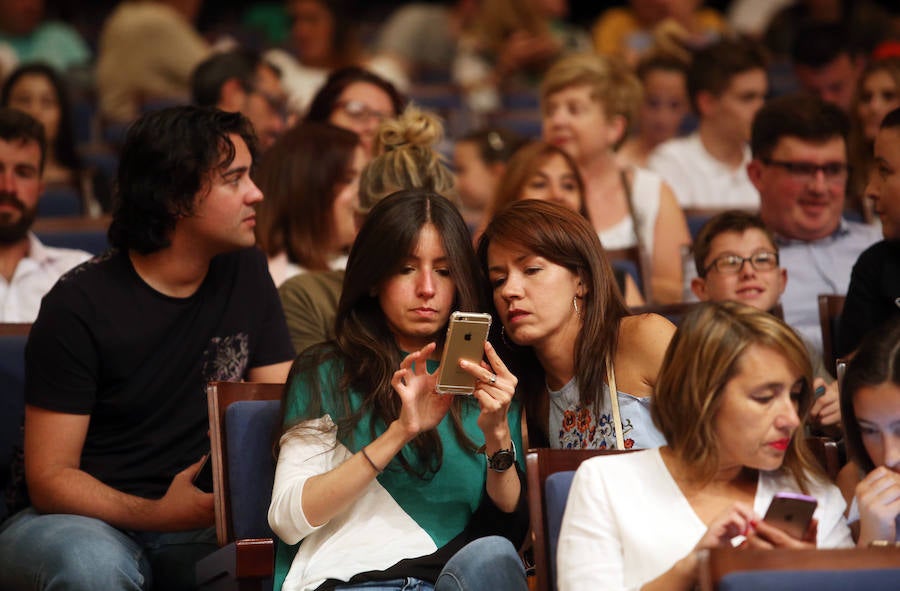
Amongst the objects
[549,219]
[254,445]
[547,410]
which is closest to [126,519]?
[254,445]

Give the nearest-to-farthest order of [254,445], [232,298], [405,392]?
1. [405,392]
2. [254,445]
3. [232,298]

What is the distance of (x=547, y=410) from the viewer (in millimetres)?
2678

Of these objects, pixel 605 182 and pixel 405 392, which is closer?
pixel 405 392

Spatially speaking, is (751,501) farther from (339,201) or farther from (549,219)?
(339,201)

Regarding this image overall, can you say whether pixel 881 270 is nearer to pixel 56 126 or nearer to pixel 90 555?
pixel 90 555

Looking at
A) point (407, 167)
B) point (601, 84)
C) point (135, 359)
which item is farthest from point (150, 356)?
point (601, 84)

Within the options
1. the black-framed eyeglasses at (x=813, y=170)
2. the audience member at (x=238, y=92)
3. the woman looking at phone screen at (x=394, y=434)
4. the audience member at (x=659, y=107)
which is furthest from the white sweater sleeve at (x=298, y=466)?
the audience member at (x=659, y=107)

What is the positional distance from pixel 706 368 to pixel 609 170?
8.38ft

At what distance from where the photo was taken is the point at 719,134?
5.15 metres

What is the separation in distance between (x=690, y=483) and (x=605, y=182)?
2.55m

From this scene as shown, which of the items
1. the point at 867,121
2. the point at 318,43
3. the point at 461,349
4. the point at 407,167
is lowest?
the point at 461,349

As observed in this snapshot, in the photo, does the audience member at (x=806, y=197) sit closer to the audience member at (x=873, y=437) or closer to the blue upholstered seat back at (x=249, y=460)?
the audience member at (x=873, y=437)

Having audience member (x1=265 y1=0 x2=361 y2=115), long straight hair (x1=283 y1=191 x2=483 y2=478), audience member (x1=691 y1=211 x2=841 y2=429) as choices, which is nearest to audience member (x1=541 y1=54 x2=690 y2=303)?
audience member (x1=691 y1=211 x2=841 y2=429)

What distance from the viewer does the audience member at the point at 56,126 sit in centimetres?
495
